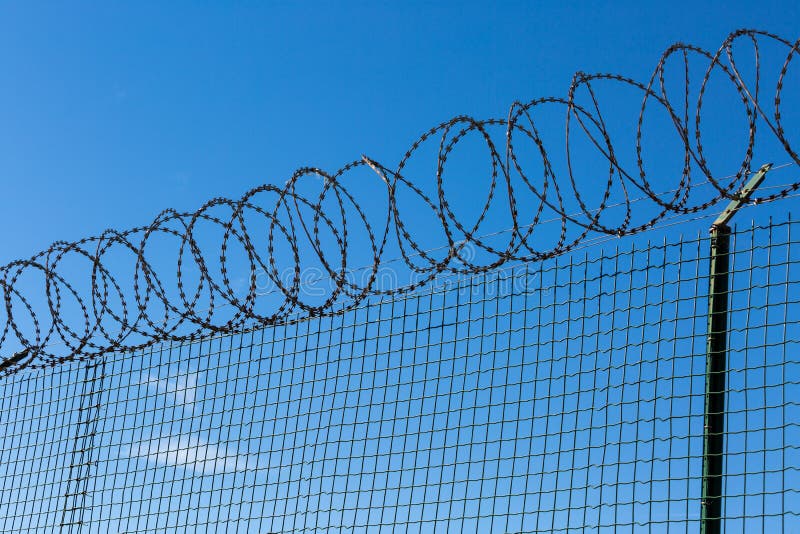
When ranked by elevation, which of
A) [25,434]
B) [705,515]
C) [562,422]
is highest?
[25,434]

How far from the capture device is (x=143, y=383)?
12906 mm

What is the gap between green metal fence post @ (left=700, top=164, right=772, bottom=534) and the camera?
792cm

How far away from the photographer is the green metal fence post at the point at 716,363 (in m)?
7.92

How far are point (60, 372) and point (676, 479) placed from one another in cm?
867

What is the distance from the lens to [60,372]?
14.0m

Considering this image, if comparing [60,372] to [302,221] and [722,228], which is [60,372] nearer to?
[302,221]

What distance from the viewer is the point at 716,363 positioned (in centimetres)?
830

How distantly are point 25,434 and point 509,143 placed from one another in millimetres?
8681

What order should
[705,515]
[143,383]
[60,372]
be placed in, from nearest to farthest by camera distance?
[705,515] → [143,383] → [60,372]

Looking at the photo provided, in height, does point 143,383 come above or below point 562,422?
above

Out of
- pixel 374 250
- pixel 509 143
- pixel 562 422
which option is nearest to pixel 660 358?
pixel 562 422

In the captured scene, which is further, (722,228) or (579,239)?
(579,239)

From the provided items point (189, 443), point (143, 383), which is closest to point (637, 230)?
point (189, 443)

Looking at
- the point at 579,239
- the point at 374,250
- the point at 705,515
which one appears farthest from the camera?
the point at 374,250
